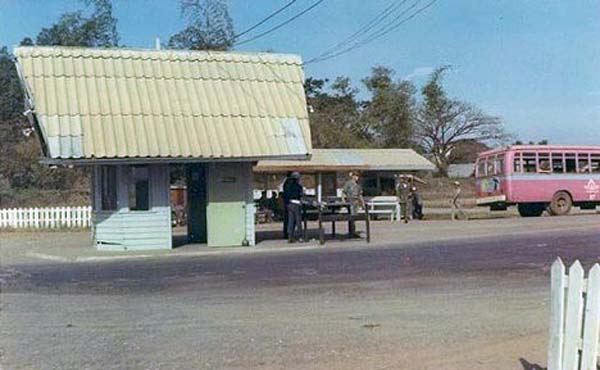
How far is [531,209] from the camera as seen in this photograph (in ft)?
129

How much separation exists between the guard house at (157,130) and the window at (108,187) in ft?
0.10

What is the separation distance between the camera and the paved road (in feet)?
27.8

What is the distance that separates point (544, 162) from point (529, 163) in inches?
32.9

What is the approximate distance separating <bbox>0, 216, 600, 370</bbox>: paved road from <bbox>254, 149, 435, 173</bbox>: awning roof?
712 inches

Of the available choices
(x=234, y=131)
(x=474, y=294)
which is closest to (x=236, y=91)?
(x=234, y=131)

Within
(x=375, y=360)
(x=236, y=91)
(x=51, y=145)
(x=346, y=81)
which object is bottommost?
(x=375, y=360)

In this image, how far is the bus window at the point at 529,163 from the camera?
37656 mm

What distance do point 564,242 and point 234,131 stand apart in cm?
923

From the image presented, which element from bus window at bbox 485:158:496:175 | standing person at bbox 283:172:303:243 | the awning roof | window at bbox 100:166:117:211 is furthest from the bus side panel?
window at bbox 100:166:117:211

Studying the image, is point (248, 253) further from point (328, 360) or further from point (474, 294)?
point (328, 360)

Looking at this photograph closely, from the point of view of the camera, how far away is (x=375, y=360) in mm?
8250

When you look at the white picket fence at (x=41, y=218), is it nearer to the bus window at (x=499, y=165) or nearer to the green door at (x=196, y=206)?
the green door at (x=196, y=206)

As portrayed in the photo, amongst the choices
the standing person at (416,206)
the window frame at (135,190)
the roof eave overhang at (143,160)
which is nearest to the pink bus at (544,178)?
the standing person at (416,206)

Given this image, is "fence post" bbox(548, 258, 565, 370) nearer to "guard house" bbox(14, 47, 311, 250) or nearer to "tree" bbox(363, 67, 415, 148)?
"guard house" bbox(14, 47, 311, 250)
